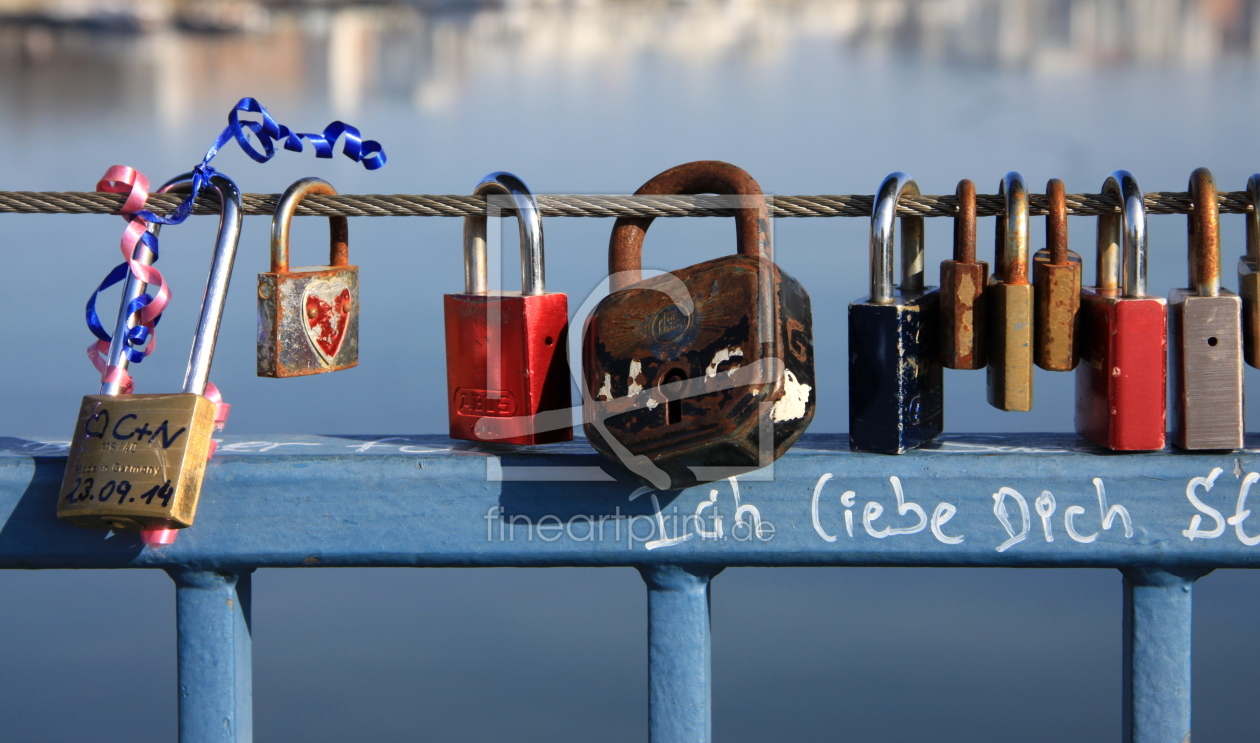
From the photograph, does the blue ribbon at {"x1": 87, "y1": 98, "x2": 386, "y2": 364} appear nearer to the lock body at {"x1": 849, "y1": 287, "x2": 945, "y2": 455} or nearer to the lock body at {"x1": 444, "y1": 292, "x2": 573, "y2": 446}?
the lock body at {"x1": 444, "y1": 292, "x2": 573, "y2": 446}

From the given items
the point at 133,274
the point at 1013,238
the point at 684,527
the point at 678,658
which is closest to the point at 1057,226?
the point at 1013,238

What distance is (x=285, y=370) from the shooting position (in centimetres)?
128

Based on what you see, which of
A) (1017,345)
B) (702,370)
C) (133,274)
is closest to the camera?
(702,370)

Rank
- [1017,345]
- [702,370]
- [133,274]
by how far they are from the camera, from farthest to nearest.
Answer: [133,274] < [1017,345] < [702,370]

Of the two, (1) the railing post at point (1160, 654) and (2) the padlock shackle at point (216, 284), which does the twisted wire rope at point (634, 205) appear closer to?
(2) the padlock shackle at point (216, 284)

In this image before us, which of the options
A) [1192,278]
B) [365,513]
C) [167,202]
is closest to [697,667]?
[365,513]

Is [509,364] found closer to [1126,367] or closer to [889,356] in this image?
[889,356]

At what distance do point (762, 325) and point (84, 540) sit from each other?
80 centimetres

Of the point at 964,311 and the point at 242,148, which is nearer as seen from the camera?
the point at 964,311

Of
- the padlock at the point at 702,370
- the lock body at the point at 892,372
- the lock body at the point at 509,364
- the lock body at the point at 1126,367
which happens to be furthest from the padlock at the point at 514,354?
the lock body at the point at 1126,367

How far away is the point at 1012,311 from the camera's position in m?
1.22

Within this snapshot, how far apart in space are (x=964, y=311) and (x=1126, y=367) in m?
0.18

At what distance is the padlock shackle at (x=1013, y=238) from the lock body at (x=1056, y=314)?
0.10ft

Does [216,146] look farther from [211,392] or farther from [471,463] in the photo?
[471,463]
